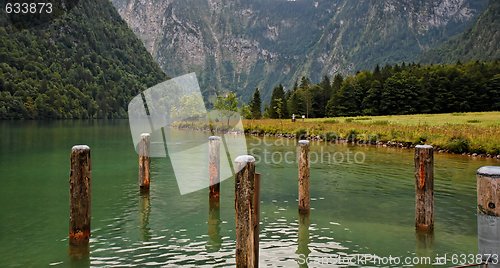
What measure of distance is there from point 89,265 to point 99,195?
8.90 m

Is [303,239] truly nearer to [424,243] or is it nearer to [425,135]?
[424,243]

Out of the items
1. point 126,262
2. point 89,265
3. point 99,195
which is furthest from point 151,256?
point 99,195

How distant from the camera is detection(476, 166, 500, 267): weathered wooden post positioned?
606cm

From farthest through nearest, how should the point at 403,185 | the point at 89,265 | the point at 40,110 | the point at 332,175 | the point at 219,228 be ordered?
the point at 40,110 < the point at 332,175 < the point at 403,185 < the point at 219,228 < the point at 89,265

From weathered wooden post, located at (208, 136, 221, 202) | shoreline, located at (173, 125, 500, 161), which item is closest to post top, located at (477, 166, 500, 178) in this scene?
weathered wooden post, located at (208, 136, 221, 202)

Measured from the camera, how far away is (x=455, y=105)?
319 ft

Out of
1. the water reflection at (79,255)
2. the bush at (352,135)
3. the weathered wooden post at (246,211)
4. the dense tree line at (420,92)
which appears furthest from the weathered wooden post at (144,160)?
the dense tree line at (420,92)

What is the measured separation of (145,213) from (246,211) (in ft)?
25.7

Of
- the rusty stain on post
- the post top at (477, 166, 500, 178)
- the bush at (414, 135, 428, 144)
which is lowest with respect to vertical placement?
the bush at (414, 135, 428, 144)

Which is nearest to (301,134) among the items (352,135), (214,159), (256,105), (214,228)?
(352,135)

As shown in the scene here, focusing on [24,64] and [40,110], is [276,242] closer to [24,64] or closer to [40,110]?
[40,110]

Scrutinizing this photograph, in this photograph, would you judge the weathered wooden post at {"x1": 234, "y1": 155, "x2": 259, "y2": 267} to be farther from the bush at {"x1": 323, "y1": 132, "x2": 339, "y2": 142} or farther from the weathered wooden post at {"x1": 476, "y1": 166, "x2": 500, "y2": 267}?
the bush at {"x1": 323, "y1": 132, "x2": 339, "y2": 142}

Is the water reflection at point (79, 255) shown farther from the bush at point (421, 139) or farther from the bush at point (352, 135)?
the bush at point (352, 135)

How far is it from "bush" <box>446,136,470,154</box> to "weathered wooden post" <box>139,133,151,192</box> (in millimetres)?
25694
